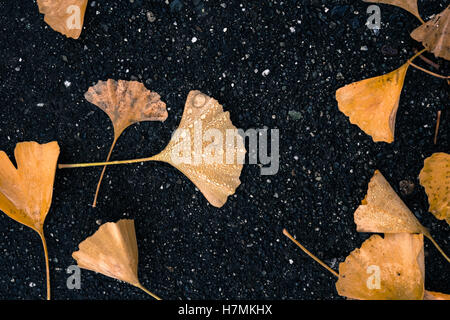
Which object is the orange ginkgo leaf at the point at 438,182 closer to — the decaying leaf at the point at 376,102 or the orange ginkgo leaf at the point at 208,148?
the decaying leaf at the point at 376,102

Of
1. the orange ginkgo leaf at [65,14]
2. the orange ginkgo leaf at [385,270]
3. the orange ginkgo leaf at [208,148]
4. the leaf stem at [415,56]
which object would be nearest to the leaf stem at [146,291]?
the orange ginkgo leaf at [208,148]

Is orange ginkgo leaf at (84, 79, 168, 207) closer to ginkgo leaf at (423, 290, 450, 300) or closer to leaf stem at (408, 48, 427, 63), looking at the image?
leaf stem at (408, 48, 427, 63)

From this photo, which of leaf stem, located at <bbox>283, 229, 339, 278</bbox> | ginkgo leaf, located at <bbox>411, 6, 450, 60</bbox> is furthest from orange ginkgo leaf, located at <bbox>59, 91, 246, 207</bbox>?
ginkgo leaf, located at <bbox>411, 6, 450, 60</bbox>

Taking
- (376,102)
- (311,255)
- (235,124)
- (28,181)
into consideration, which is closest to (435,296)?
(311,255)

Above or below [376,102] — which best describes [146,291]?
below

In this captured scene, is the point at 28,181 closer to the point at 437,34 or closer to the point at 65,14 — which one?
the point at 65,14

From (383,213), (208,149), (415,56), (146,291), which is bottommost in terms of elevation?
(146,291)
